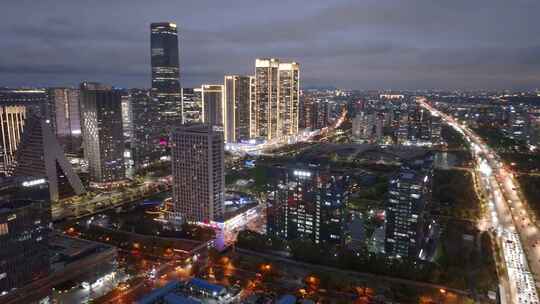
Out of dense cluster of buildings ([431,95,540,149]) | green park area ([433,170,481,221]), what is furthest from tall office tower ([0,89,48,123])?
dense cluster of buildings ([431,95,540,149])

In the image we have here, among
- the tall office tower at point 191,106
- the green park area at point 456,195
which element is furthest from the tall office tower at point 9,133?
the green park area at point 456,195

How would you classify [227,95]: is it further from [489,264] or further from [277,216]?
[489,264]

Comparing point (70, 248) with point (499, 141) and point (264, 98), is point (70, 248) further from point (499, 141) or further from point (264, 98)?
point (499, 141)

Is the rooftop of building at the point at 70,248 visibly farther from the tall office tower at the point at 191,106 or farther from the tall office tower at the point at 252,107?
the tall office tower at the point at 191,106

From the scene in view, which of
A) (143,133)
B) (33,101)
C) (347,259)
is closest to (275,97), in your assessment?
(143,133)

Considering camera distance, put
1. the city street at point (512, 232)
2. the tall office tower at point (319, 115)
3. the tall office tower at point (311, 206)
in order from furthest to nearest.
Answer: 1. the tall office tower at point (319, 115)
2. the tall office tower at point (311, 206)
3. the city street at point (512, 232)
